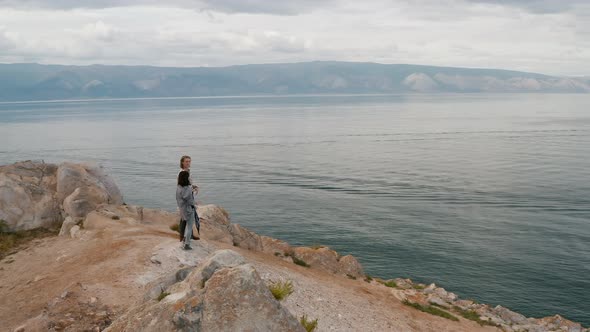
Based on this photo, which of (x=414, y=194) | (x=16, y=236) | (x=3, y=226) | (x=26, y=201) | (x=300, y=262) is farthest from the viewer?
(x=414, y=194)

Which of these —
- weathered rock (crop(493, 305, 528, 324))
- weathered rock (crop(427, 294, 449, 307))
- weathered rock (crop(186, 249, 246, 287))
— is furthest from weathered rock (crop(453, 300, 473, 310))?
weathered rock (crop(186, 249, 246, 287))

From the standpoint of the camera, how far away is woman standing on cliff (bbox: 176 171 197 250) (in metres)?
21.0

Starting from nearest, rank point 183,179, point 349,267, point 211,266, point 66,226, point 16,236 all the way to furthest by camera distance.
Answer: point 211,266 → point 183,179 → point 66,226 → point 16,236 → point 349,267

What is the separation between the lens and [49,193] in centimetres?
3625

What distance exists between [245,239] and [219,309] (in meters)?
19.2

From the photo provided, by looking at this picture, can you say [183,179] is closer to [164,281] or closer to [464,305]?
[164,281]

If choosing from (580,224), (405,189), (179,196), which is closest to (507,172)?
(405,189)

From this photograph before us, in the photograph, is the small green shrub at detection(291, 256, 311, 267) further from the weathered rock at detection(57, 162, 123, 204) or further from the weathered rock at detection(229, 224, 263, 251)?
the weathered rock at detection(57, 162, 123, 204)

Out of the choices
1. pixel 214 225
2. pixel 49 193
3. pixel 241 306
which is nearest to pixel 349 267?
pixel 214 225

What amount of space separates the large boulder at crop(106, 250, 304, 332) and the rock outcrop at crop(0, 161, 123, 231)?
22858mm

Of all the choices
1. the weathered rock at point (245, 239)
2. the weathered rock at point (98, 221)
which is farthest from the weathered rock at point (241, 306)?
the weathered rock at point (98, 221)

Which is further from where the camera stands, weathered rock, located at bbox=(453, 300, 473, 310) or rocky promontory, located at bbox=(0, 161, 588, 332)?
weathered rock, located at bbox=(453, 300, 473, 310)

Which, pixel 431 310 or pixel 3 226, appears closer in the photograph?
pixel 431 310

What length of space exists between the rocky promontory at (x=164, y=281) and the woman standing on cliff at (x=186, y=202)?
3.12 ft
